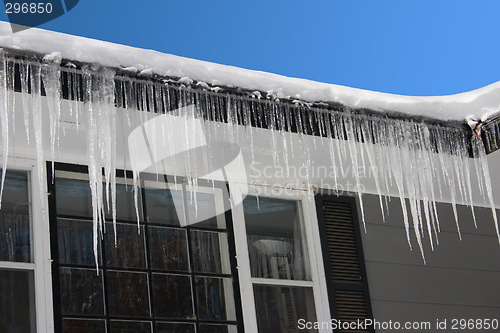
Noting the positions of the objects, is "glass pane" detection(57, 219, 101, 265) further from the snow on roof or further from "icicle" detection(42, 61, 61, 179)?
the snow on roof

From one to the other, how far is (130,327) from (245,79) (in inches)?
64.6

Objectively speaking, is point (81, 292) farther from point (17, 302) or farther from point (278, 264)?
point (278, 264)

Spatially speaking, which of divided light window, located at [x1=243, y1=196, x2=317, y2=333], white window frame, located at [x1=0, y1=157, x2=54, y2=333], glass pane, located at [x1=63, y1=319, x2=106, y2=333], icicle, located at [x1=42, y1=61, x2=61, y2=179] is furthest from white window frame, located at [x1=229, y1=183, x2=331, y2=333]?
icicle, located at [x1=42, y1=61, x2=61, y2=179]

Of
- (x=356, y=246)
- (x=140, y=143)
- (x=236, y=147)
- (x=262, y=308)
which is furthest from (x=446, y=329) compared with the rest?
(x=140, y=143)

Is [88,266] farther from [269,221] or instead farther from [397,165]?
[397,165]

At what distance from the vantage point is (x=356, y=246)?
618cm

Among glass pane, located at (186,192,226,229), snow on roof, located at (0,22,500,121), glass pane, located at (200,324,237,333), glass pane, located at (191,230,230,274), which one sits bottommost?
glass pane, located at (200,324,237,333)

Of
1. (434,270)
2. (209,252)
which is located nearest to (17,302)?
(209,252)

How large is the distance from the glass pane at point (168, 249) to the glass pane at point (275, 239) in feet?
1.51

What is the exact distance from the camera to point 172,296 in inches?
215

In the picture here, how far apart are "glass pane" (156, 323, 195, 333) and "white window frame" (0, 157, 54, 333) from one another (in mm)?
676

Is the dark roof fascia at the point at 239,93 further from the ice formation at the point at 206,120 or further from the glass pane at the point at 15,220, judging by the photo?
the glass pane at the point at 15,220

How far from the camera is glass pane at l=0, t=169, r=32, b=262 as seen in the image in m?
5.07

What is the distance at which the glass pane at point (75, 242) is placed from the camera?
523 centimetres
